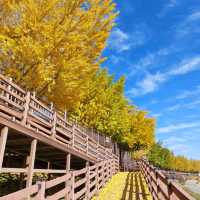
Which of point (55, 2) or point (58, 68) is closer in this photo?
point (55, 2)

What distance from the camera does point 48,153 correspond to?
11.6 m

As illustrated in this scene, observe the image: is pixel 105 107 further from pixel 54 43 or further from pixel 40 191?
pixel 40 191

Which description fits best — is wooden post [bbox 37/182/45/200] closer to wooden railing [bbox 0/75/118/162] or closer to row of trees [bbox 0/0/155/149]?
wooden railing [bbox 0/75/118/162]

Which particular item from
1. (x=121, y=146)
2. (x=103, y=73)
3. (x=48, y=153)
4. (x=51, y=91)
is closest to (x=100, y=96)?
(x=103, y=73)

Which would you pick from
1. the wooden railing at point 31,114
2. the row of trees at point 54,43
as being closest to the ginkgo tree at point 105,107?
the row of trees at point 54,43

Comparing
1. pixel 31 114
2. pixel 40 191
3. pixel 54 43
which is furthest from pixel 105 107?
pixel 40 191

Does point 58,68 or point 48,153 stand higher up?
point 58,68

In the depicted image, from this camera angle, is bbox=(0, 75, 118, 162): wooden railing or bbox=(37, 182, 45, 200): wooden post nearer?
bbox=(37, 182, 45, 200): wooden post

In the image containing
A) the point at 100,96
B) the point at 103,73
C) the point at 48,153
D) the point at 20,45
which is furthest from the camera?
the point at 103,73

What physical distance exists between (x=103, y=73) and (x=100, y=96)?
149 inches

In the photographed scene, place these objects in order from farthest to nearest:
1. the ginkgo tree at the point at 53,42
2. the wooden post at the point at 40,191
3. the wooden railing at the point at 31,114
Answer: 1. the ginkgo tree at the point at 53,42
2. the wooden railing at the point at 31,114
3. the wooden post at the point at 40,191

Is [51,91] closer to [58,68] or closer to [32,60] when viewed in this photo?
[58,68]

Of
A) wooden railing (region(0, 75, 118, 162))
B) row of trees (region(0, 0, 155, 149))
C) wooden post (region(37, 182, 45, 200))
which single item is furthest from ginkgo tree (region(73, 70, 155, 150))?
wooden post (region(37, 182, 45, 200))

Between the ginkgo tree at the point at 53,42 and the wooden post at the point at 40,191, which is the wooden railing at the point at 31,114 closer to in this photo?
the ginkgo tree at the point at 53,42
